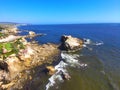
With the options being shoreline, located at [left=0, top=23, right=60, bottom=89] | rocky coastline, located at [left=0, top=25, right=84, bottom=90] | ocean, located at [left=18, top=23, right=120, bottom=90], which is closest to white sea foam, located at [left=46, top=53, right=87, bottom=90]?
ocean, located at [left=18, top=23, right=120, bottom=90]

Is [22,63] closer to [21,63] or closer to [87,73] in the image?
[21,63]

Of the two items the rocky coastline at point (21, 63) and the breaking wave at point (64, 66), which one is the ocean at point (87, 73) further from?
the rocky coastline at point (21, 63)

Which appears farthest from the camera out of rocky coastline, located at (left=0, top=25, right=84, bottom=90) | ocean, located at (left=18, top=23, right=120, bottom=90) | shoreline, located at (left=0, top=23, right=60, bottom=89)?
shoreline, located at (left=0, top=23, right=60, bottom=89)

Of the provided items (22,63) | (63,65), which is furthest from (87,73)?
(22,63)

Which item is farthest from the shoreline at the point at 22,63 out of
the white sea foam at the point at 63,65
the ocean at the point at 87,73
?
the ocean at the point at 87,73

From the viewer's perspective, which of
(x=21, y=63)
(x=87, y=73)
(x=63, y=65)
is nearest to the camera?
(x=87, y=73)

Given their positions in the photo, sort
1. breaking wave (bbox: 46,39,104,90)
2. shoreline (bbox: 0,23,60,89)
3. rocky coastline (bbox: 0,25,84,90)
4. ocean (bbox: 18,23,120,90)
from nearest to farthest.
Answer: ocean (bbox: 18,23,120,90), breaking wave (bbox: 46,39,104,90), rocky coastline (bbox: 0,25,84,90), shoreline (bbox: 0,23,60,89)

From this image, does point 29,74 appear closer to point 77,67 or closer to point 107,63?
point 77,67

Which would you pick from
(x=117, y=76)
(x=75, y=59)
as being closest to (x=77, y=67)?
(x=75, y=59)

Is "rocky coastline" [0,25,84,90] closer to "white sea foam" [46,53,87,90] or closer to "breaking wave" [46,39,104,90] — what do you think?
"white sea foam" [46,53,87,90]
